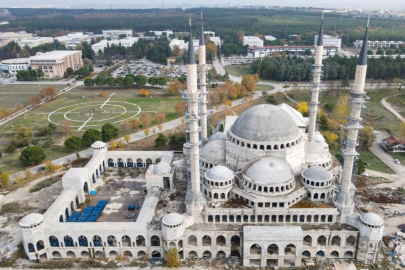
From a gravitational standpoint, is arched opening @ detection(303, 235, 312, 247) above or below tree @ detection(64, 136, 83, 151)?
below

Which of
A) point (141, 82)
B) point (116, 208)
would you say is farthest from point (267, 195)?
point (141, 82)

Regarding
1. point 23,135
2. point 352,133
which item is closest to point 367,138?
point 352,133

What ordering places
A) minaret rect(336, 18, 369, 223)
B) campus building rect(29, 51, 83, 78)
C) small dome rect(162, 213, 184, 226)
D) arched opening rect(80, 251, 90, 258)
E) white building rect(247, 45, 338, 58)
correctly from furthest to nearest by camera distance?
white building rect(247, 45, 338, 58) → campus building rect(29, 51, 83, 78) → arched opening rect(80, 251, 90, 258) → small dome rect(162, 213, 184, 226) → minaret rect(336, 18, 369, 223)

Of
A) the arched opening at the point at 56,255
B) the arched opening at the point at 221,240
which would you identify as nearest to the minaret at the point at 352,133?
the arched opening at the point at 221,240

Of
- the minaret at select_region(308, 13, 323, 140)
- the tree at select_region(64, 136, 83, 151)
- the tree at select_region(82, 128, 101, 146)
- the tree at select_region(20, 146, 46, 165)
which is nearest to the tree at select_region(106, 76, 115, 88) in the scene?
the tree at select_region(82, 128, 101, 146)

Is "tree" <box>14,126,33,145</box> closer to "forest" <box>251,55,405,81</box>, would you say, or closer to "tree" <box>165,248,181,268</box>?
"tree" <box>165,248,181,268</box>

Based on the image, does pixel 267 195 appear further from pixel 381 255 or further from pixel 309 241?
pixel 381 255

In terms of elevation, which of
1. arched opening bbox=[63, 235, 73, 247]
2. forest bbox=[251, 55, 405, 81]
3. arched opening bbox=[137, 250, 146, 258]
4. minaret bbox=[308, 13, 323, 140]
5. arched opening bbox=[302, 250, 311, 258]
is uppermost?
minaret bbox=[308, 13, 323, 140]
